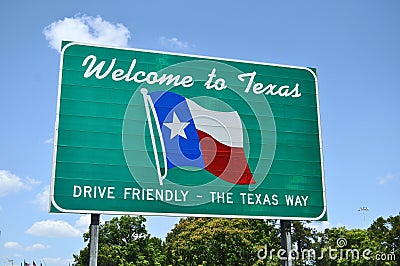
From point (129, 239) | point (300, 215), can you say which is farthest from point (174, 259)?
point (300, 215)

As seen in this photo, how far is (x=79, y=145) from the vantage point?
40.4 ft

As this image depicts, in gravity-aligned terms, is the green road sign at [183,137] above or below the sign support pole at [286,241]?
above

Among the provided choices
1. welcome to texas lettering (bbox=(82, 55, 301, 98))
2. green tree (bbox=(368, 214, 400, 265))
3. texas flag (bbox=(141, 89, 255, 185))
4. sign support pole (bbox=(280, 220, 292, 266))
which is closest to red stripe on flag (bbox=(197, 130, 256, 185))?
texas flag (bbox=(141, 89, 255, 185))

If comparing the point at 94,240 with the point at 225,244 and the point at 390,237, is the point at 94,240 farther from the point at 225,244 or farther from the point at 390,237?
the point at 390,237

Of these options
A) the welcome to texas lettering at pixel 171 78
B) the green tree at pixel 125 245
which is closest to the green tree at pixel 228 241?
the green tree at pixel 125 245

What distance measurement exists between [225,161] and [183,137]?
4.27 feet

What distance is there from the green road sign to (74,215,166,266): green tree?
2677cm

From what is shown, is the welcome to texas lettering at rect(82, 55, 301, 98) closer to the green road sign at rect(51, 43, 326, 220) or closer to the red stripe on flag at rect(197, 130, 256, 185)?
the green road sign at rect(51, 43, 326, 220)

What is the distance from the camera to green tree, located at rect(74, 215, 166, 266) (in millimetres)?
38194

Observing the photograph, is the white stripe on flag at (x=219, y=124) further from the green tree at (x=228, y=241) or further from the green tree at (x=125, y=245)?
the green tree at (x=125, y=245)

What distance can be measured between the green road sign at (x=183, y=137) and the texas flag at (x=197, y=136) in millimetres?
27

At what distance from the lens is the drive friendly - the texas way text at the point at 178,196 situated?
12.1 metres

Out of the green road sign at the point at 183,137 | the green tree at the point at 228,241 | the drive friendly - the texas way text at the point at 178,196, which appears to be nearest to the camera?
the drive friendly - the texas way text at the point at 178,196

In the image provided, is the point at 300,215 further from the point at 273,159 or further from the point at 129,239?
the point at 129,239
